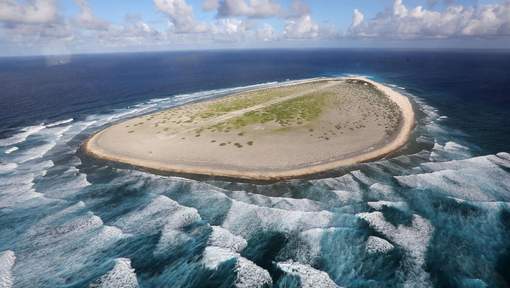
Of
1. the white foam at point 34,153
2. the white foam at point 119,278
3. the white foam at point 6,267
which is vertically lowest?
the white foam at point 6,267

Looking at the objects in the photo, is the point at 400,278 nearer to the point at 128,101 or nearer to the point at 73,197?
the point at 73,197

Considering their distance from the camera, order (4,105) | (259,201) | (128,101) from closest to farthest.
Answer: (259,201) → (4,105) → (128,101)

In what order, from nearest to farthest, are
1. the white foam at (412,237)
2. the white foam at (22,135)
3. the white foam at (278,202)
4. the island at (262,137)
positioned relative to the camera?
the white foam at (412,237), the white foam at (278,202), the island at (262,137), the white foam at (22,135)

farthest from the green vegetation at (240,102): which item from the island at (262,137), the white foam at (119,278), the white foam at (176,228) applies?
the white foam at (119,278)

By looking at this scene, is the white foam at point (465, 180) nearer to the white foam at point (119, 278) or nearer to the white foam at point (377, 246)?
the white foam at point (377, 246)

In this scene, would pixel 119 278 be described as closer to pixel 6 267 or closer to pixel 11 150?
pixel 6 267

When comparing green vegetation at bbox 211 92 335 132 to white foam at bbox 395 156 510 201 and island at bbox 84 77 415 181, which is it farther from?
white foam at bbox 395 156 510 201

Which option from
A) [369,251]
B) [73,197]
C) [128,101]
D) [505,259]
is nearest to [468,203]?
[505,259]

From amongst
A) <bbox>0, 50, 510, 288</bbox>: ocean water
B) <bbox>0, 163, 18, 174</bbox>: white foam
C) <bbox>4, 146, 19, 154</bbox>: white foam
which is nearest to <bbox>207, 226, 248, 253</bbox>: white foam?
<bbox>0, 50, 510, 288</bbox>: ocean water
